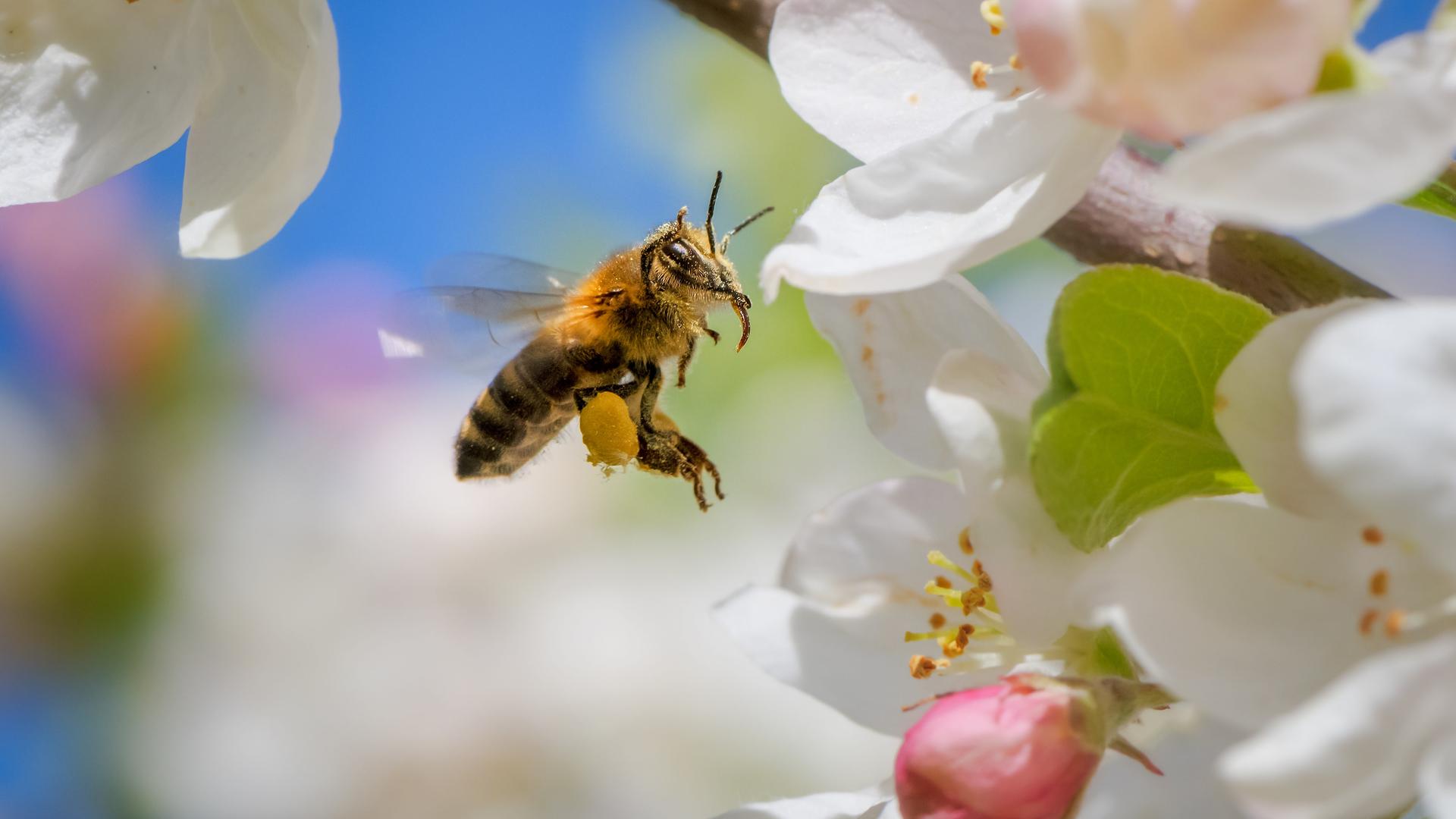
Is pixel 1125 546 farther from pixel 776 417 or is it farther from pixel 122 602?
pixel 122 602

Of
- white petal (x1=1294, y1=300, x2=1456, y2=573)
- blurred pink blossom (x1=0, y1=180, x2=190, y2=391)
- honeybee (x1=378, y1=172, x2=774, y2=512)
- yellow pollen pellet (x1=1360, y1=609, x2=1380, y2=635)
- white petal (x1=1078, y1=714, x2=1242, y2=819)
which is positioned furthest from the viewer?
blurred pink blossom (x1=0, y1=180, x2=190, y2=391)

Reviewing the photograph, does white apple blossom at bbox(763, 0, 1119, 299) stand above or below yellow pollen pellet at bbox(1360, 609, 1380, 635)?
above

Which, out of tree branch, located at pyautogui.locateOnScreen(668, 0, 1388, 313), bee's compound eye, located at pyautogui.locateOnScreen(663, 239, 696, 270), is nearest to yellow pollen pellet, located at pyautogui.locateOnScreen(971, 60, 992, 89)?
tree branch, located at pyautogui.locateOnScreen(668, 0, 1388, 313)

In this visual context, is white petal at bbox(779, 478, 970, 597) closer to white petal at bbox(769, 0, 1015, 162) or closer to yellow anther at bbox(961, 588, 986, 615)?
yellow anther at bbox(961, 588, 986, 615)

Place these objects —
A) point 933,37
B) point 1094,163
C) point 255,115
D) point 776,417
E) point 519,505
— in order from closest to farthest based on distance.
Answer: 1. point 1094,163
2. point 933,37
3. point 255,115
4. point 776,417
5. point 519,505

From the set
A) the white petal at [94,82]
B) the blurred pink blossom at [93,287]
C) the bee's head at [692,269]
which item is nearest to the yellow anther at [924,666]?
the bee's head at [692,269]

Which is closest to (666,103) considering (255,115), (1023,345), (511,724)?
(511,724)

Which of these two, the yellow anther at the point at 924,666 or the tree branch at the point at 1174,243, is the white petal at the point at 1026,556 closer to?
the yellow anther at the point at 924,666
